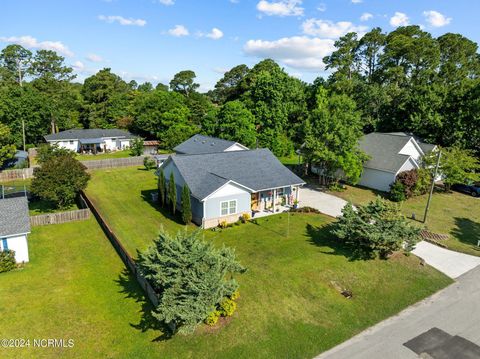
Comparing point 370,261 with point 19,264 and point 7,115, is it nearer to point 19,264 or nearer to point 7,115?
point 19,264

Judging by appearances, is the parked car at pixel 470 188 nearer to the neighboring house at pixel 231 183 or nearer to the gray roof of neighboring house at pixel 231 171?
the neighboring house at pixel 231 183

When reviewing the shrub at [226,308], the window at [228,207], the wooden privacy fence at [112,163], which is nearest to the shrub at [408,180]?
the window at [228,207]

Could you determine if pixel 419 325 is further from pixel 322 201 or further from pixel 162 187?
pixel 162 187

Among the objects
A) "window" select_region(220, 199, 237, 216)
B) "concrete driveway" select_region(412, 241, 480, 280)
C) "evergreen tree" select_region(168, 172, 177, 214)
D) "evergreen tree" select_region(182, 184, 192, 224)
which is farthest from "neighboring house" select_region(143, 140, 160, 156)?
"concrete driveway" select_region(412, 241, 480, 280)

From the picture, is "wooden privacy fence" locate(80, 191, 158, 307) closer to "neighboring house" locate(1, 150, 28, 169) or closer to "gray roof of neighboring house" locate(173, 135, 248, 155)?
"gray roof of neighboring house" locate(173, 135, 248, 155)

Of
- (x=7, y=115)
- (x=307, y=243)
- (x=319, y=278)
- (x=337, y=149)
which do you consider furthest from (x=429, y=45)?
(x=7, y=115)
